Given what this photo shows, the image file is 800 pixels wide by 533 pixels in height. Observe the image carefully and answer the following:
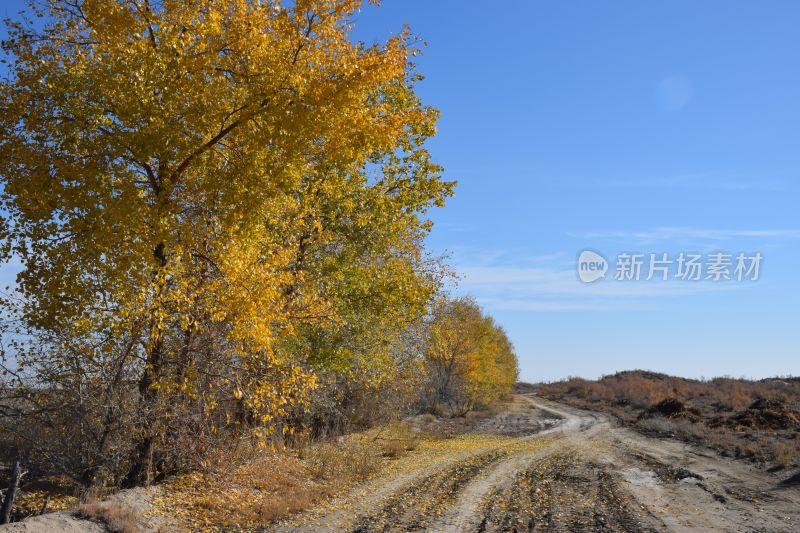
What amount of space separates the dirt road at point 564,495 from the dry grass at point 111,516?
2.51 m

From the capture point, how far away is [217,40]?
434 inches

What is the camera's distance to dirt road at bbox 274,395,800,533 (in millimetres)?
10539

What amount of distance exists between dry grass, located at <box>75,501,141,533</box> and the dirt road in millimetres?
2508

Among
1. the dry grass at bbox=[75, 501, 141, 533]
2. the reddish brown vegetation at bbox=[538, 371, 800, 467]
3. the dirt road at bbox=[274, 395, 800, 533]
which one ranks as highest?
the reddish brown vegetation at bbox=[538, 371, 800, 467]

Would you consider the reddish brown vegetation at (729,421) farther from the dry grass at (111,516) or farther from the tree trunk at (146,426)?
the dry grass at (111,516)

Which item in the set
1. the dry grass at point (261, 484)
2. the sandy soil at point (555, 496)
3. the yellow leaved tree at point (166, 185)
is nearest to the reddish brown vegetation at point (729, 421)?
the sandy soil at point (555, 496)

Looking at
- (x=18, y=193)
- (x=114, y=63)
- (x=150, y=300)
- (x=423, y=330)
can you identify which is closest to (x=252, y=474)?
(x=150, y=300)

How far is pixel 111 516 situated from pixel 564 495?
30.5 feet

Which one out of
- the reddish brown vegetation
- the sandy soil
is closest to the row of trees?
the sandy soil

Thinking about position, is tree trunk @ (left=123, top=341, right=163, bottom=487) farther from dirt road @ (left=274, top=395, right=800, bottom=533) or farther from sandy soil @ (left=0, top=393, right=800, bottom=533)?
dirt road @ (left=274, top=395, right=800, bottom=533)

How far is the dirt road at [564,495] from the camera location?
10539 mm

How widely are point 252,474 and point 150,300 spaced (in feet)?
17.7

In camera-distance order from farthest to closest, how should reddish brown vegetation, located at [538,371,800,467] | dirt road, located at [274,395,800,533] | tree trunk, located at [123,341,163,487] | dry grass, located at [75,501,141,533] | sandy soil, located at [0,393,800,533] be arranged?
reddish brown vegetation, located at [538,371,800,467] → tree trunk, located at [123,341,163,487] → dirt road, located at [274,395,800,533] → sandy soil, located at [0,393,800,533] → dry grass, located at [75,501,141,533]

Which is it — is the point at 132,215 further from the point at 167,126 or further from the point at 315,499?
the point at 315,499
